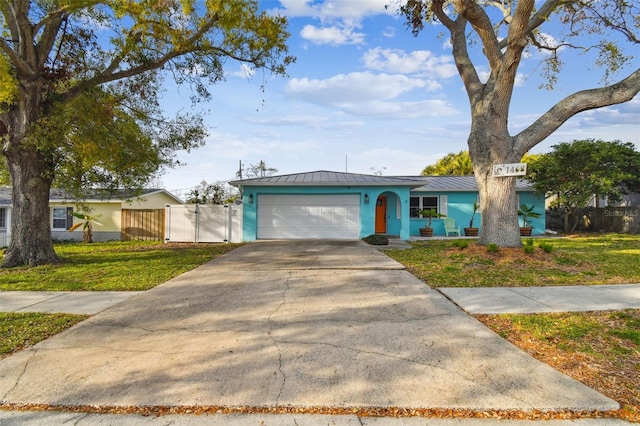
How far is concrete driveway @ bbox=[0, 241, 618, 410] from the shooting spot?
2.94 metres

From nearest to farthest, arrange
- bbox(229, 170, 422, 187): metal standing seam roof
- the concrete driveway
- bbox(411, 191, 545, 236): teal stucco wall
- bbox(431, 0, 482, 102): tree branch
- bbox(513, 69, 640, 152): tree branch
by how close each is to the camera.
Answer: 1. the concrete driveway
2. bbox(513, 69, 640, 152): tree branch
3. bbox(431, 0, 482, 102): tree branch
4. bbox(229, 170, 422, 187): metal standing seam roof
5. bbox(411, 191, 545, 236): teal stucco wall

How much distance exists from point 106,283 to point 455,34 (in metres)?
11.8

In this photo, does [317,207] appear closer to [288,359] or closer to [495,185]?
[495,185]

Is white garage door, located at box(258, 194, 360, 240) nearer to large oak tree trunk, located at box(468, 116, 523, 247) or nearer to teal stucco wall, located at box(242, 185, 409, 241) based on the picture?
teal stucco wall, located at box(242, 185, 409, 241)

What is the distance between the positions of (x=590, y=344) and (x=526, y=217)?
1517 centimetres

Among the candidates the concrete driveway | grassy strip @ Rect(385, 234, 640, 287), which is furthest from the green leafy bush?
the concrete driveway

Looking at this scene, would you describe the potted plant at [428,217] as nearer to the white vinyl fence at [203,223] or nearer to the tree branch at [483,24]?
the tree branch at [483,24]

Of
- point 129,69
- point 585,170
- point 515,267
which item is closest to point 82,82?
point 129,69

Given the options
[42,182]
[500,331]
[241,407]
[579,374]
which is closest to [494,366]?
[579,374]

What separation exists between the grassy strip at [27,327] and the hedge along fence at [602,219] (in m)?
21.7

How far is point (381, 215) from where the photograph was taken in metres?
16.6

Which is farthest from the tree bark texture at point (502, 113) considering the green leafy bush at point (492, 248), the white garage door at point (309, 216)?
the white garage door at point (309, 216)

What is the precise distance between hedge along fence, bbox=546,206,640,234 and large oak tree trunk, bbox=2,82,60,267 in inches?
892

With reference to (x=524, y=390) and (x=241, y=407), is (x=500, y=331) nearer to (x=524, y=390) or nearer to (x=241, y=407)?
(x=524, y=390)
